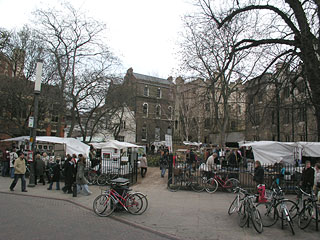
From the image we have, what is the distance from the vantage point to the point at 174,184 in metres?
13.6

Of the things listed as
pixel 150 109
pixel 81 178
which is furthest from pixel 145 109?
pixel 81 178

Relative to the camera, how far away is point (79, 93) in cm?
2444

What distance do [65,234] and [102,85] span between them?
19354mm

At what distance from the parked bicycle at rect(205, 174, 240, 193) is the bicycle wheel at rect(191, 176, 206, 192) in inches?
11.2

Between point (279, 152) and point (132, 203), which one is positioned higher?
point (279, 152)

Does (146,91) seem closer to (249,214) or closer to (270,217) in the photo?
(270,217)

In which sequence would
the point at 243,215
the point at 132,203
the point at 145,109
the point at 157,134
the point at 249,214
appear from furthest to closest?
the point at 145,109
the point at 157,134
the point at 132,203
the point at 243,215
the point at 249,214

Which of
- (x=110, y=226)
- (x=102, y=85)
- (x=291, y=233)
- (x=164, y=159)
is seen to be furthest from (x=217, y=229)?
(x=102, y=85)

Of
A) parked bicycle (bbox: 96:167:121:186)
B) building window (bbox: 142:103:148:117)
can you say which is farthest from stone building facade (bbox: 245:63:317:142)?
building window (bbox: 142:103:148:117)

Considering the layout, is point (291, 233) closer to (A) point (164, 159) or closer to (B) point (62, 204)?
(B) point (62, 204)

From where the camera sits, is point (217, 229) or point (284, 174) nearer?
point (217, 229)

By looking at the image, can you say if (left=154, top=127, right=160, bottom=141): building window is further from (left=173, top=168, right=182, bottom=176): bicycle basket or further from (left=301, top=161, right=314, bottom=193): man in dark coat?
(left=301, top=161, right=314, bottom=193): man in dark coat

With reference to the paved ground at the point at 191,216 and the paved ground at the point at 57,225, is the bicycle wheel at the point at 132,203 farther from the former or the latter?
the paved ground at the point at 57,225

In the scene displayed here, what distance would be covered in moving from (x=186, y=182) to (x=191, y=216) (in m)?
5.12
